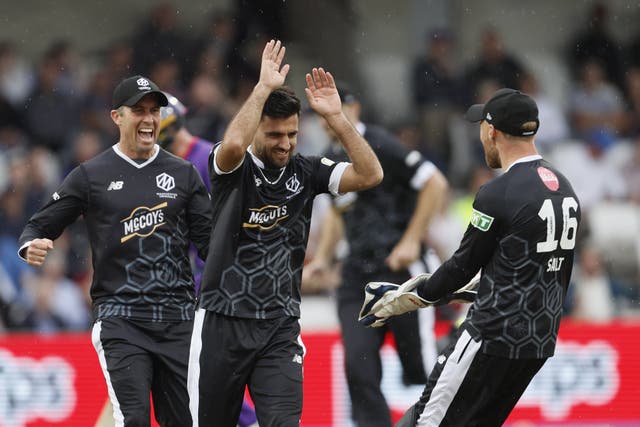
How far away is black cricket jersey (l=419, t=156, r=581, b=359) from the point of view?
6289 millimetres

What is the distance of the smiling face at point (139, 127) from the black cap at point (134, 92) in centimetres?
4

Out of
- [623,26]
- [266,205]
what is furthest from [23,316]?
[623,26]

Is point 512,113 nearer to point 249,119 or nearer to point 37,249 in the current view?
point 249,119

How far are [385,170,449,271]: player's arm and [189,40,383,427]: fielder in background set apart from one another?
206 cm

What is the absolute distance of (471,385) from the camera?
21.1ft

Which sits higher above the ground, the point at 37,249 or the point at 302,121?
the point at 302,121

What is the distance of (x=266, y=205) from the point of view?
674cm

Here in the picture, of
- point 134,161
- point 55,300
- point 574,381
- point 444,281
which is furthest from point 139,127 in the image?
point 55,300

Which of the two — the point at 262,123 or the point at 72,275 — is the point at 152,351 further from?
the point at 72,275

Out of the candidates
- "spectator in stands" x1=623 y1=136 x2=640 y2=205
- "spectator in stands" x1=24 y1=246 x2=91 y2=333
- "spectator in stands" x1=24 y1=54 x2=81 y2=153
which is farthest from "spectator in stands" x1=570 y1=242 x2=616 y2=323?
"spectator in stands" x1=24 y1=54 x2=81 y2=153

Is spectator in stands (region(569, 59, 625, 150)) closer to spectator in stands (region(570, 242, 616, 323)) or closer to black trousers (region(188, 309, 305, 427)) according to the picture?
spectator in stands (region(570, 242, 616, 323))

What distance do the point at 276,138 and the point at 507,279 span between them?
1481 mm

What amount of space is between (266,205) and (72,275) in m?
7.41

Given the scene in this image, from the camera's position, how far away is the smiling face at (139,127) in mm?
Answer: 7340
